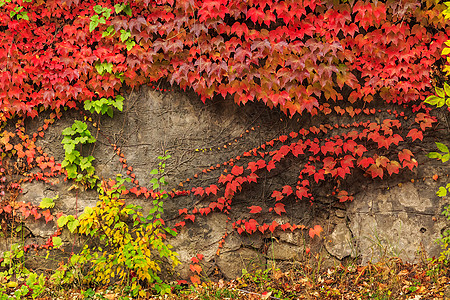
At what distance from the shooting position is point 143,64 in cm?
376

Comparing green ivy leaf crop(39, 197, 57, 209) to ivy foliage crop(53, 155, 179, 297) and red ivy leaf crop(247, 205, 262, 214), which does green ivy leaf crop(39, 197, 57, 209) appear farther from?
red ivy leaf crop(247, 205, 262, 214)

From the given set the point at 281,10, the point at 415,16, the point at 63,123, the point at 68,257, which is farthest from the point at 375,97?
the point at 68,257

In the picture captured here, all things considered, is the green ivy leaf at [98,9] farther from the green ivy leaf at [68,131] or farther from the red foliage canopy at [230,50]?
the green ivy leaf at [68,131]

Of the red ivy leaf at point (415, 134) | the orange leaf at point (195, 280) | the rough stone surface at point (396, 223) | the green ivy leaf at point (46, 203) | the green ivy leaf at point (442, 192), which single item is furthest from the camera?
the green ivy leaf at point (46, 203)

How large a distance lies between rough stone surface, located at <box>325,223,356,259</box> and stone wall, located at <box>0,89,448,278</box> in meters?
0.01

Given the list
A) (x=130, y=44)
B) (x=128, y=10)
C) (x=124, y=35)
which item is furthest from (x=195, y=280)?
(x=128, y=10)

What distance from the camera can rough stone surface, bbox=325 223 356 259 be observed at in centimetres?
380

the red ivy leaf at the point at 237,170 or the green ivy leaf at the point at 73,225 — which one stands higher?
the red ivy leaf at the point at 237,170

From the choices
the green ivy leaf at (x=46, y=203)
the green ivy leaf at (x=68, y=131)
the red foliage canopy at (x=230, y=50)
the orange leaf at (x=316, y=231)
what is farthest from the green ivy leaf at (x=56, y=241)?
the orange leaf at (x=316, y=231)

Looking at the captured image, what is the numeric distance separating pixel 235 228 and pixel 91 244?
64.6 inches

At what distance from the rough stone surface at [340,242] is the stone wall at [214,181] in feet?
0.03

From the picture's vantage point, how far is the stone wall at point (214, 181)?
3809 millimetres

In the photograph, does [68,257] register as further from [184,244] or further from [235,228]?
[235,228]

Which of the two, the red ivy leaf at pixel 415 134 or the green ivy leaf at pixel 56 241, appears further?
the green ivy leaf at pixel 56 241
